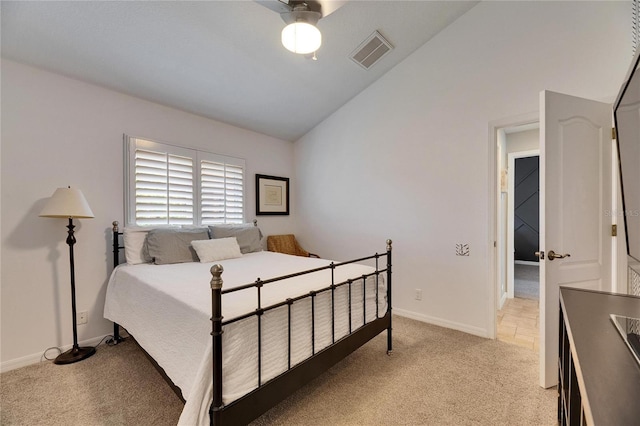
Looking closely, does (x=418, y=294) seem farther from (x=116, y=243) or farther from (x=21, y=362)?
(x=21, y=362)

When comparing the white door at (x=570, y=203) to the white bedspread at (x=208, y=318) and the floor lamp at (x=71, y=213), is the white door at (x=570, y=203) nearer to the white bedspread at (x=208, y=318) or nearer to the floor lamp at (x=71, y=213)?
the white bedspread at (x=208, y=318)

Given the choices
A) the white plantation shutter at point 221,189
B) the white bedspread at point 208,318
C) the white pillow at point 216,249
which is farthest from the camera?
the white plantation shutter at point 221,189

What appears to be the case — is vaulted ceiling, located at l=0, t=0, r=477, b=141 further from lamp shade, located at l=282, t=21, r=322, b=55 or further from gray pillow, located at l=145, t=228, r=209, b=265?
gray pillow, located at l=145, t=228, r=209, b=265

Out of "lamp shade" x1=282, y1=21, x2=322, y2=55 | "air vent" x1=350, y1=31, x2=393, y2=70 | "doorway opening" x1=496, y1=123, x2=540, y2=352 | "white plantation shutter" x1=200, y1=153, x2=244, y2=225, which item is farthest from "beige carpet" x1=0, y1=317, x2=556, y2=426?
"air vent" x1=350, y1=31, x2=393, y2=70

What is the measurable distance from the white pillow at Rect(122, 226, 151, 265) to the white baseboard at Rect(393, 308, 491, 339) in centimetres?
286

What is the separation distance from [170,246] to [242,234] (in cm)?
83

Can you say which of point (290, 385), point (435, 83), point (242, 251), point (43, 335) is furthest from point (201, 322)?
point (435, 83)

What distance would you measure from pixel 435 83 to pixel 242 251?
293 centimetres

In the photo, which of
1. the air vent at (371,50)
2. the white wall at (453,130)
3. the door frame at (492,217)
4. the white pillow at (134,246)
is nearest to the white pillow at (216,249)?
the white pillow at (134,246)

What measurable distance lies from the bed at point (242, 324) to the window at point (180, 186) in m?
0.72

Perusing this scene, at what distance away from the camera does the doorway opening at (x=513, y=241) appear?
2.99 metres

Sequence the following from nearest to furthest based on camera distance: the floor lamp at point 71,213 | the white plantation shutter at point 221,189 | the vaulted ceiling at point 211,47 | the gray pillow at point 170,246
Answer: the vaulted ceiling at point 211,47, the floor lamp at point 71,213, the gray pillow at point 170,246, the white plantation shutter at point 221,189

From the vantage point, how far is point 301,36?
1.95m

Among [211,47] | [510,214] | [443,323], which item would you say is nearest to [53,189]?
[211,47]
